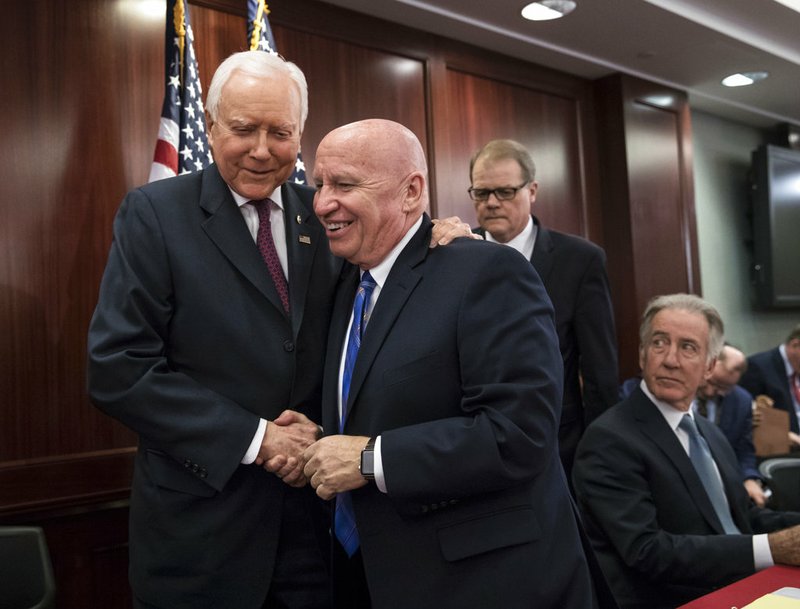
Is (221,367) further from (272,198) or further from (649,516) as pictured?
(649,516)

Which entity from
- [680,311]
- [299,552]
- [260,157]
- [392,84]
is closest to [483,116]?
[392,84]

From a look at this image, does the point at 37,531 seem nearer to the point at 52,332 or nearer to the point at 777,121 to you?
the point at 52,332

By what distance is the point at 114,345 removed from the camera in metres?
1.69

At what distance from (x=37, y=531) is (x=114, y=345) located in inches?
38.0

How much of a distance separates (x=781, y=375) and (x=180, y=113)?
474 cm

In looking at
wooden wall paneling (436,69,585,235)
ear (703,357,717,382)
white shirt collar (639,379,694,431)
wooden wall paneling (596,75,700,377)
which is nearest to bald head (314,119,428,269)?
white shirt collar (639,379,694,431)

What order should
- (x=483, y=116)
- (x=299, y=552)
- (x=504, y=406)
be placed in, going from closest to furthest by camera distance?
1. (x=504, y=406)
2. (x=299, y=552)
3. (x=483, y=116)

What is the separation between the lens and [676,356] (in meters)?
2.53

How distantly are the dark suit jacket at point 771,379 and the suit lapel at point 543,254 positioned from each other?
3481 mm

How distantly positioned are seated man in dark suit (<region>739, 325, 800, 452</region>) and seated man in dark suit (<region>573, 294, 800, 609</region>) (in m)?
3.76

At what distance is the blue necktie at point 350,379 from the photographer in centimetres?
172

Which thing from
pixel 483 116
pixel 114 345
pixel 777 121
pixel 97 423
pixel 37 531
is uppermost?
pixel 777 121

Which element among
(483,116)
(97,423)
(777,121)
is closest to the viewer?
(97,423)

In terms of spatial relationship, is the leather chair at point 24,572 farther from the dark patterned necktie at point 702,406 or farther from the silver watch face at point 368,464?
the dark patterned necktie at point 702,406
